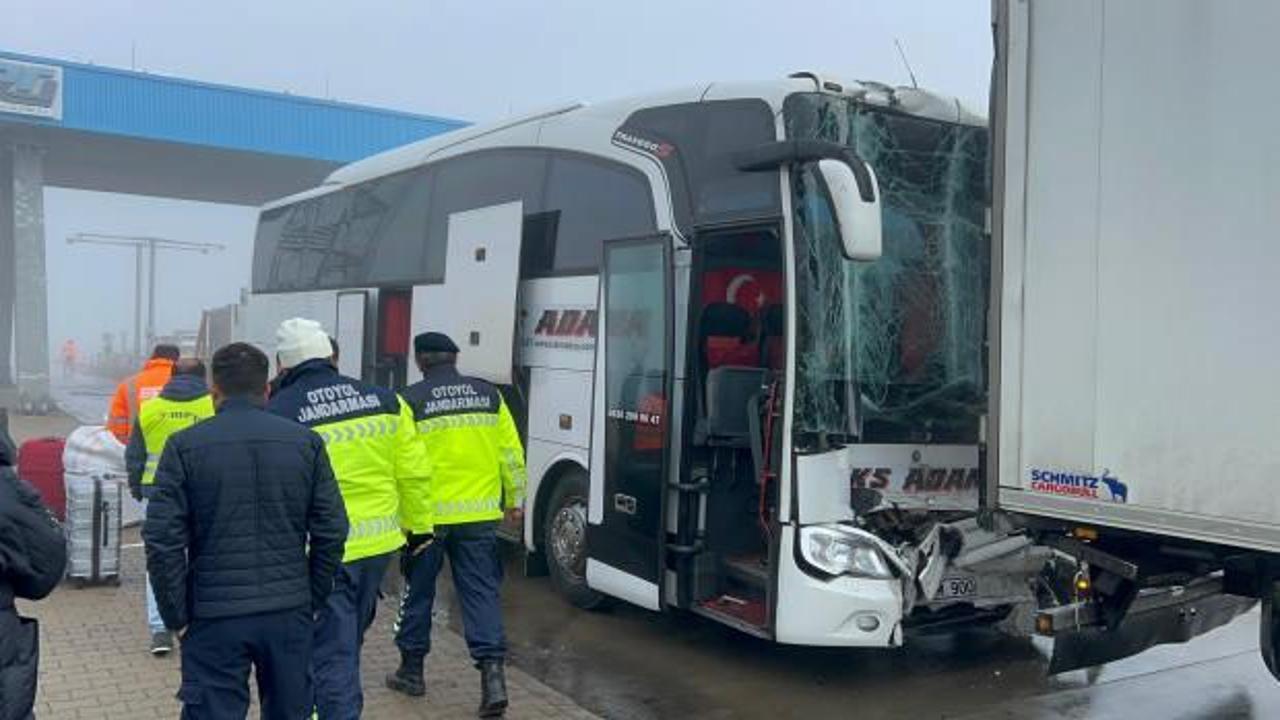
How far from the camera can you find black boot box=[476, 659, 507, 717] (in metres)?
5.34

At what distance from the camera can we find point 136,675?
581cm

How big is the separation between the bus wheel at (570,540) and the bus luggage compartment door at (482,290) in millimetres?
907

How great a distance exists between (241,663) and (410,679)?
2121 millimetres

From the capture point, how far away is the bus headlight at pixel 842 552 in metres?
5.46

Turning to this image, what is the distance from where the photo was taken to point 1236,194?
12.5 ft

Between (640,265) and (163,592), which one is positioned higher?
(640,265)

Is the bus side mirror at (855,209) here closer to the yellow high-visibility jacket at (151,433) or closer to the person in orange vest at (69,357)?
the yellow high-visibility jacket at (151,433)

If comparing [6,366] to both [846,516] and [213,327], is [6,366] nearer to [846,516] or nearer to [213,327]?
[213,327]

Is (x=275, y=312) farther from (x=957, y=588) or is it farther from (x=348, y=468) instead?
(x=957, y=588)

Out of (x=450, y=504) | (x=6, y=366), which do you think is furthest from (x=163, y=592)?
(x=6, y=366)

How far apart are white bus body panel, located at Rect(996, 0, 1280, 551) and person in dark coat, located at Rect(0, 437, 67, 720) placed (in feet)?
11.2

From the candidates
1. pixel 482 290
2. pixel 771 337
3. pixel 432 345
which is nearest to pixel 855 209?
pixel 771 337

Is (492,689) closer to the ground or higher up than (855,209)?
closer to the ground

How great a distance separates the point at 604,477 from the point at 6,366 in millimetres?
23796
